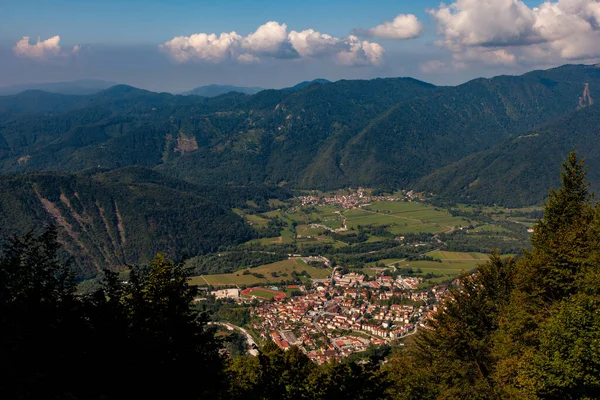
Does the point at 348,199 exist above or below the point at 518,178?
below

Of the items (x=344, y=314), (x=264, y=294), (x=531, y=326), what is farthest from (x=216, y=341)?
(x=264, y=294)

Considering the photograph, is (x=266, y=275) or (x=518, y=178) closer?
(x=266, y=275)

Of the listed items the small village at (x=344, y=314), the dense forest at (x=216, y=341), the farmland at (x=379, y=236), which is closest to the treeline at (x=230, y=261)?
the farmland at (x=379, y=236)

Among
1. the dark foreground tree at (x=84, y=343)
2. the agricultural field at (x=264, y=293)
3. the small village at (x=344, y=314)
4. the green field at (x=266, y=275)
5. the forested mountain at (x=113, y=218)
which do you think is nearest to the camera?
the dark foreground tree at (x=84, y=343)

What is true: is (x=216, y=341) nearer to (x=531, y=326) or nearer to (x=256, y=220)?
(x=531, y=326)

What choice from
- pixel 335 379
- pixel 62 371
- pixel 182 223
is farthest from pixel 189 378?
pixel 182 223

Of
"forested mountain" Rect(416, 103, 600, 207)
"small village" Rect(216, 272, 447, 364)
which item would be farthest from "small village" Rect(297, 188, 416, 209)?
"small village" Rect(216, 272, 447, 364)

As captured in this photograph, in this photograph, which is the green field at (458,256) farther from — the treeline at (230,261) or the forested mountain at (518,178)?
the forested mountain at (518,178)
